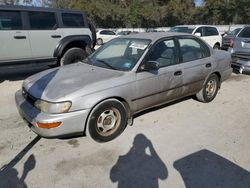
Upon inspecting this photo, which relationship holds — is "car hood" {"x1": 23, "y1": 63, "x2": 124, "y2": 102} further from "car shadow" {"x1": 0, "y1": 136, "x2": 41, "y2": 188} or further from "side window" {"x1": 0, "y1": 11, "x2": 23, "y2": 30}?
"side window" {"x1": 0, "y1": 11, "x2": 23, "y2": 30}

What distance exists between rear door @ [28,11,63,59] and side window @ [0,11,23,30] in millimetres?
301

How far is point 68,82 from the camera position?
3.98 metres

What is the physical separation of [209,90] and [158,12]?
132ft

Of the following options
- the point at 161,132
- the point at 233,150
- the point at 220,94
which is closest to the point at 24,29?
the point at 161,132

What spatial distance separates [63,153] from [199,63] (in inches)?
124

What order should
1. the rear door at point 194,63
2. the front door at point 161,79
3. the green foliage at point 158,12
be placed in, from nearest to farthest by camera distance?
1. the front door at point 161,79
2. the rear door at point 194,63
3. the green foliage at point 158,12

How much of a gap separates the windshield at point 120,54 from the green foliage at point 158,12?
36932 mm

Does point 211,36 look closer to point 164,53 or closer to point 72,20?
point 72,20

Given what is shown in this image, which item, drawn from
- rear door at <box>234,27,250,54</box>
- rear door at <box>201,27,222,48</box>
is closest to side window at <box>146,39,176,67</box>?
rear door at <box>234,27,250,54</box>

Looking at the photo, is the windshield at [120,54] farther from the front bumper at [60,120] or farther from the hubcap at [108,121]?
the front bumper at [60,120]

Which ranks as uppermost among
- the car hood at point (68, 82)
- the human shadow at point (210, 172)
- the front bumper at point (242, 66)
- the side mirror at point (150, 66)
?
the side mirror at point (150, 66)

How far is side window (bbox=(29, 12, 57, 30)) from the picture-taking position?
7359mm

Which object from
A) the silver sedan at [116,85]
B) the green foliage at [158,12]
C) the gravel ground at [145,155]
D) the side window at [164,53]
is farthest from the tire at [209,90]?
the green foliage at [158,12]

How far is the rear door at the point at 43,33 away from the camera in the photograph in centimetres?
736
